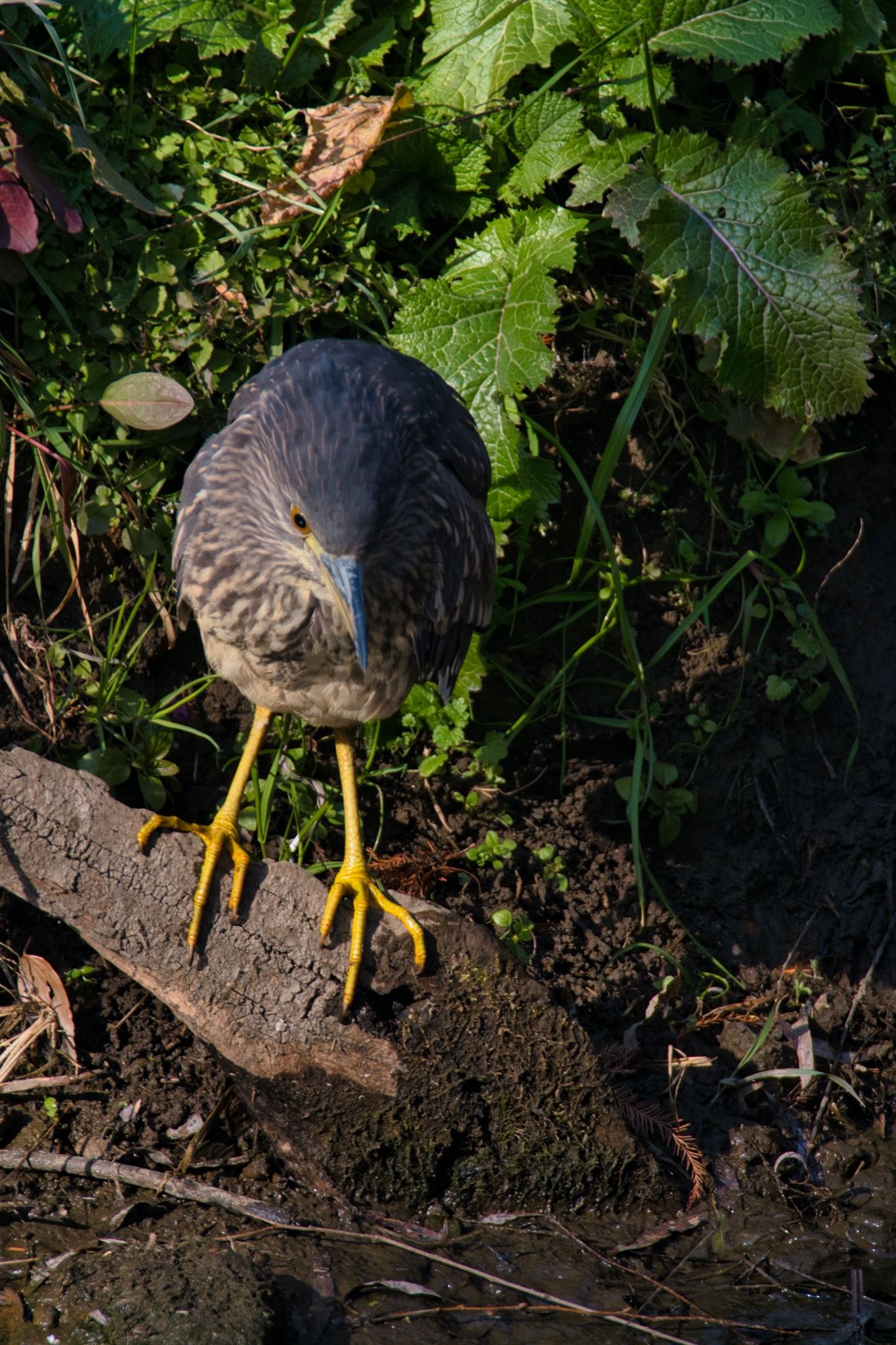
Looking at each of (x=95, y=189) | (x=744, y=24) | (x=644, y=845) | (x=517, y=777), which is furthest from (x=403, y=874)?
(x=744, y=24)

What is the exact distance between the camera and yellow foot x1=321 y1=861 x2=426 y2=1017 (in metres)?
3.02

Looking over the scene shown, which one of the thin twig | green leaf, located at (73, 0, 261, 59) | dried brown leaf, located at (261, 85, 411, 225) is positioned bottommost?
the thin twig

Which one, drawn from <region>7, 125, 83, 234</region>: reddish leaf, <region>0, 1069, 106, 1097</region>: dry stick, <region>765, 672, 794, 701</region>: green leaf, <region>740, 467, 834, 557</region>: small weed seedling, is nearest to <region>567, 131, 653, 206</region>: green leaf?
<region>740, 467, 834, 557</region>: small weed seedling

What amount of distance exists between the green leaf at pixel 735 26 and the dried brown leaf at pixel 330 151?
841mm

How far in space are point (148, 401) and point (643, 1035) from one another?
90.4 inches

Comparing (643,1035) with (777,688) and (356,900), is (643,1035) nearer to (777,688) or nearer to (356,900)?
(356,900)

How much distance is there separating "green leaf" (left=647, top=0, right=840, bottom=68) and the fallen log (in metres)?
2.78

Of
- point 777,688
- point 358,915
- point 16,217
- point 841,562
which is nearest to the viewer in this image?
point 358,915

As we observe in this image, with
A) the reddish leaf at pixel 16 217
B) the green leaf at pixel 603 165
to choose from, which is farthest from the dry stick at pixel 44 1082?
the green leaf at pixel 603 165

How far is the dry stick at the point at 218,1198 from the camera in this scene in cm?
286

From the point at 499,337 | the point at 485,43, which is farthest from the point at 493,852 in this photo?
the point at 485,43

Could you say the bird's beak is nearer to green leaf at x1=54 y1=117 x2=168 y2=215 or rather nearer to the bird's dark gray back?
the bird's dark gray back

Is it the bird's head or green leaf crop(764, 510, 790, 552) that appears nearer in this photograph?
the bird's head

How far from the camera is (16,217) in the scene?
137 inches
